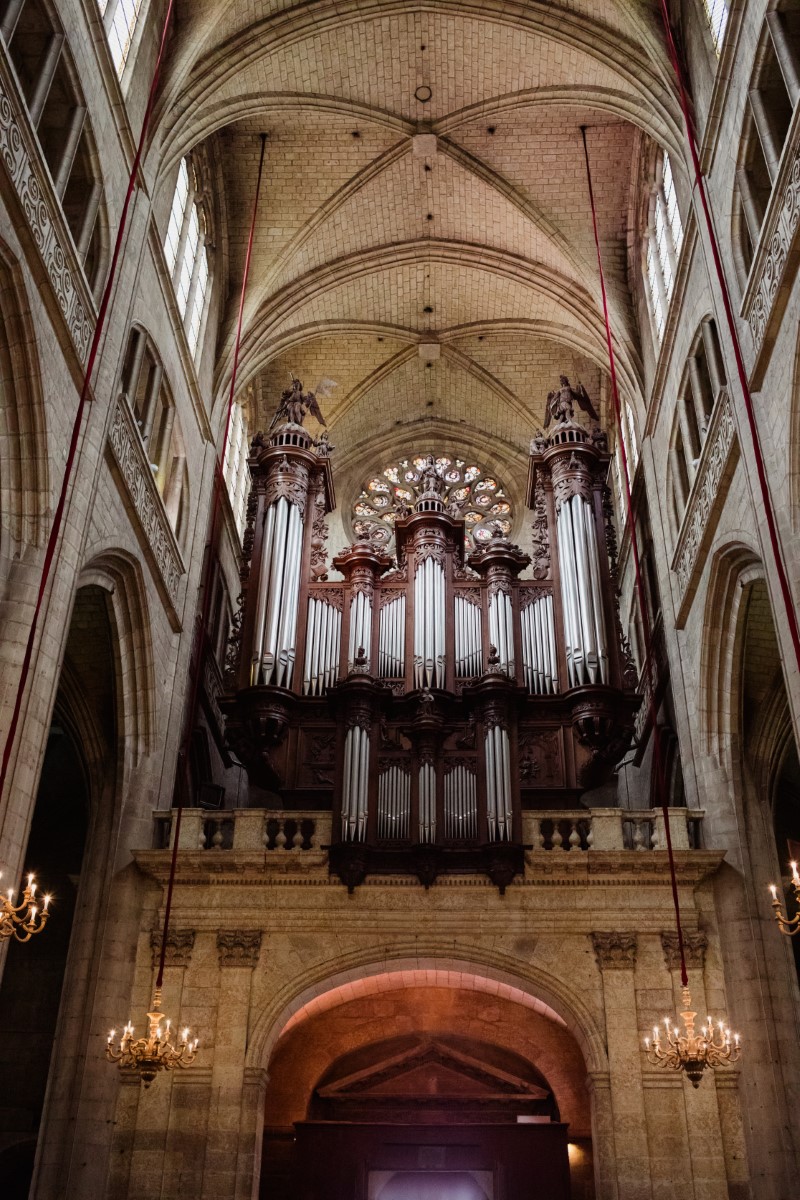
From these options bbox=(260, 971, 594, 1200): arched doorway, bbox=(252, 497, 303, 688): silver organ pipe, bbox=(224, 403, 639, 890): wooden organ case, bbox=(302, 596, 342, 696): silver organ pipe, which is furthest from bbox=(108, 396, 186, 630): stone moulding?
bbox=(260, 971, 594, 1200): arched doorway

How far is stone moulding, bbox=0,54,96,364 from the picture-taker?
31.7 feet

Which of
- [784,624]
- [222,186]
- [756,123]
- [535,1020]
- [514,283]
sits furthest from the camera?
[514,283]

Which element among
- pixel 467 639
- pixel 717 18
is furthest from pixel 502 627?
pixel 717 18

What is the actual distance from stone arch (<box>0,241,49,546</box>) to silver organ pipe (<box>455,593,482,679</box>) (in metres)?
7.49

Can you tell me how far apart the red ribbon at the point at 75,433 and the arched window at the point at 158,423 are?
1.51 m

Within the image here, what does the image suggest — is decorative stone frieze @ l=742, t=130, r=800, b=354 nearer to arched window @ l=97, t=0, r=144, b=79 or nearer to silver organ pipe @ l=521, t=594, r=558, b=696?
silver organ pipe @ l=521, t=594, r=558, b=696

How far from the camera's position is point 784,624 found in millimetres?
10258

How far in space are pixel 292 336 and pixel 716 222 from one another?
30.2 feet

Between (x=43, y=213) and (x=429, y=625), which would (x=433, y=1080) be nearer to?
(x=429, y=625)

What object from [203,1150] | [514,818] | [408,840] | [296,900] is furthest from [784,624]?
[203,1150]

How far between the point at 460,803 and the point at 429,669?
2.85 metres

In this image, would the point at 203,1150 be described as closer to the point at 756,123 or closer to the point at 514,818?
the point at 514,818

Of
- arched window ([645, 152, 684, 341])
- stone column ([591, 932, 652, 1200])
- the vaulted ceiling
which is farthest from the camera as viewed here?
arched window ([645, 152, 684, 341])

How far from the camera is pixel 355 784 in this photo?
546 inches
